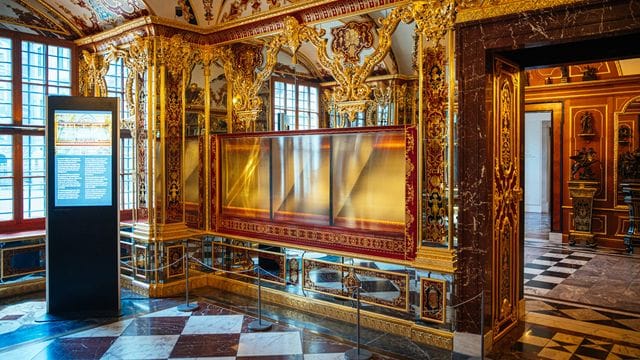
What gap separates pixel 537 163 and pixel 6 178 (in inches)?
571

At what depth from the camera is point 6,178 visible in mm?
6758

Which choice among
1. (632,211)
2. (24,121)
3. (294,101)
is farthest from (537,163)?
(24,121)

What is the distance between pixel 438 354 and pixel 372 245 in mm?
1244

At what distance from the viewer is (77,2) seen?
6.58 metres

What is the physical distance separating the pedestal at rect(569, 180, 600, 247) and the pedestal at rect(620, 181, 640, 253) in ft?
2.01

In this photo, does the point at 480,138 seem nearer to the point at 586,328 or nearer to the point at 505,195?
the point at 505,195

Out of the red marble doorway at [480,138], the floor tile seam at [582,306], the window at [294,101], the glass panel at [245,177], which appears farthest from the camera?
the window at [294,101]

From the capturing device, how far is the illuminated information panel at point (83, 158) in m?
5.49

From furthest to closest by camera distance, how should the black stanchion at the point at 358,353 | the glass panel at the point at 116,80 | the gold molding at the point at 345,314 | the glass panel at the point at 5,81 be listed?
the glass panel at the point at 116,80 < the glass panel at the point at 5,81 < the gold molding at the point at 345,314 < the black stanchion at the point at 358,353

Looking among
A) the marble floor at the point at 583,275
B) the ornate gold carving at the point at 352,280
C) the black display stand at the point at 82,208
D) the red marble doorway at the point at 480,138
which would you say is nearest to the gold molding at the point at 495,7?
the red marble doorway at the point at 480,138

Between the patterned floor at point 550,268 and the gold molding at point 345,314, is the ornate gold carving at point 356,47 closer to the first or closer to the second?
the gold molding at point 345,314

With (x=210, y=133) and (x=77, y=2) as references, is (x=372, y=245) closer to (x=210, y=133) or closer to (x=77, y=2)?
(x=210, y=133)

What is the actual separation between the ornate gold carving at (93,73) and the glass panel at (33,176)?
39.2 inches

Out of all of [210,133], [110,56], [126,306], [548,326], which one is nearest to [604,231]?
[548,326]
